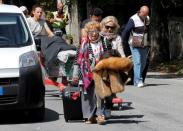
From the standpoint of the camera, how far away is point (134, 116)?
12.2 m

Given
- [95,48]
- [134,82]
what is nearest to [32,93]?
[95,48]

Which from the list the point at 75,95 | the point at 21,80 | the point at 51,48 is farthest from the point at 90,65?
the point at 51,48

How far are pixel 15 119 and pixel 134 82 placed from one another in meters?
6.40

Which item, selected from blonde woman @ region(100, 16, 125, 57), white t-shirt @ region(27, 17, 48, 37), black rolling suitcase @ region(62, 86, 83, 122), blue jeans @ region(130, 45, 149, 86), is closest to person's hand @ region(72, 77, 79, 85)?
black rolling suitcase @ region(62, 86, 83, 122)

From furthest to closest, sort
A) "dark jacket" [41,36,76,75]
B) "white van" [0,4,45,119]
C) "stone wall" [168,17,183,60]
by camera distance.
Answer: "stone wall" [168,17,183,60], "dark jacket" [41,36,76,75], "white van" [0,4,45,119]

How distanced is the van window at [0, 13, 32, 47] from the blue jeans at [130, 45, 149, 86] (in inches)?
218

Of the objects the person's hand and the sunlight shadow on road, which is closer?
the person's hand

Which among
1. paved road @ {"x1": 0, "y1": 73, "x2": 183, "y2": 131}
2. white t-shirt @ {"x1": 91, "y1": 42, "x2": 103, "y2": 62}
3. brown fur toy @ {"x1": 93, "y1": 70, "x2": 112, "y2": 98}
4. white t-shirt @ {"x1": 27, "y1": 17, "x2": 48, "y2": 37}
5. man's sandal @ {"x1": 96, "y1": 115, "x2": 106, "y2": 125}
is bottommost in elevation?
paved road @ {"x1": 0, "y1": 73, "x2": 183, "y2": 131}

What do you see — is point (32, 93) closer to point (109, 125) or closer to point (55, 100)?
point (109, 125)

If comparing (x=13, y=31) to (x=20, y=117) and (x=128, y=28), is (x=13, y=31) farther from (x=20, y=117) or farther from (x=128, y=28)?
(x=128, y=28)

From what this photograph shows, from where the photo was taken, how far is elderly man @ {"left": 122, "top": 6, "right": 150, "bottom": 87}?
56.7ft

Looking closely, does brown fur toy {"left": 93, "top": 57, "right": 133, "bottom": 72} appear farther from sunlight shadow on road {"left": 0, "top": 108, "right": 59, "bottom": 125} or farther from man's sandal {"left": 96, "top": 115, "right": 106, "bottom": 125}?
sunlight shadow on road {"left": 0, "top": 108, "right": 59, "bottom": 125}

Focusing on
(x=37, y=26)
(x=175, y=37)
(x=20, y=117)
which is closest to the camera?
(x=20, y=117)

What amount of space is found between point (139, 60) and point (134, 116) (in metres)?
5.25
